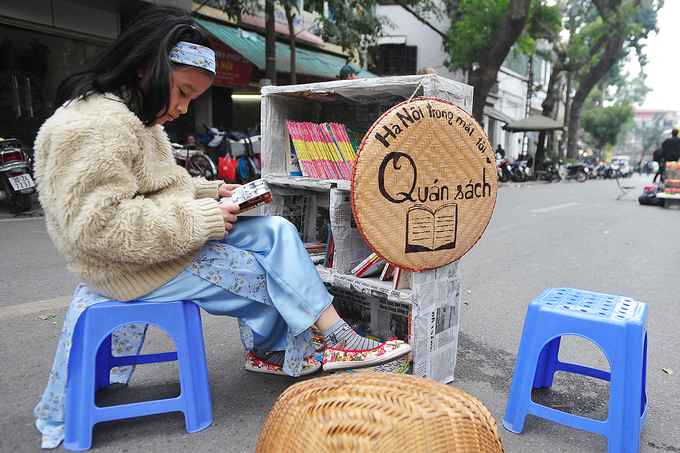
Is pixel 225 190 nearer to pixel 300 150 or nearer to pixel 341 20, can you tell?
pixel 300 150

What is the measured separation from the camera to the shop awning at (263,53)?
10328 mm

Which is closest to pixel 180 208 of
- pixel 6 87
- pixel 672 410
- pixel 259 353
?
pixel 259 353

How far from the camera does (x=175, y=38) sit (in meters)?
1.64

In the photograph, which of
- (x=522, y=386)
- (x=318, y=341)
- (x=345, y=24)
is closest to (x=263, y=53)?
(x=345, y=24)

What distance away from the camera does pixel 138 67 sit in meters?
1.64

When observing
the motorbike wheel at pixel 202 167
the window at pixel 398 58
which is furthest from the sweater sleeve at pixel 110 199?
the window at pixel 398 58

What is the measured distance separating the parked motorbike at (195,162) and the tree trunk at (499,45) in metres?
5.59

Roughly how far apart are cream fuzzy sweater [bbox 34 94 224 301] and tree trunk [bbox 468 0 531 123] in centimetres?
934

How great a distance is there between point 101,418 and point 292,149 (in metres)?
1.63

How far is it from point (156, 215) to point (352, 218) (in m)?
1.00

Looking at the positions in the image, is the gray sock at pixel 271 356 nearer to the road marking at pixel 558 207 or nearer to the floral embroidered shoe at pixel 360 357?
the floral embroidered shoe at pixel 360 357

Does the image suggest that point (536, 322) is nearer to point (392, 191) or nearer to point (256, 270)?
point (392, 191)

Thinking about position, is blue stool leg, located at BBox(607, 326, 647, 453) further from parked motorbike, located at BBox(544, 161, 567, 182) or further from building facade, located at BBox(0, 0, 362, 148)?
parked motorbike, located at BBox(544, 161, 567, 182)

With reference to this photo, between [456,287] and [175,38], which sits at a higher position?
[175,38]
